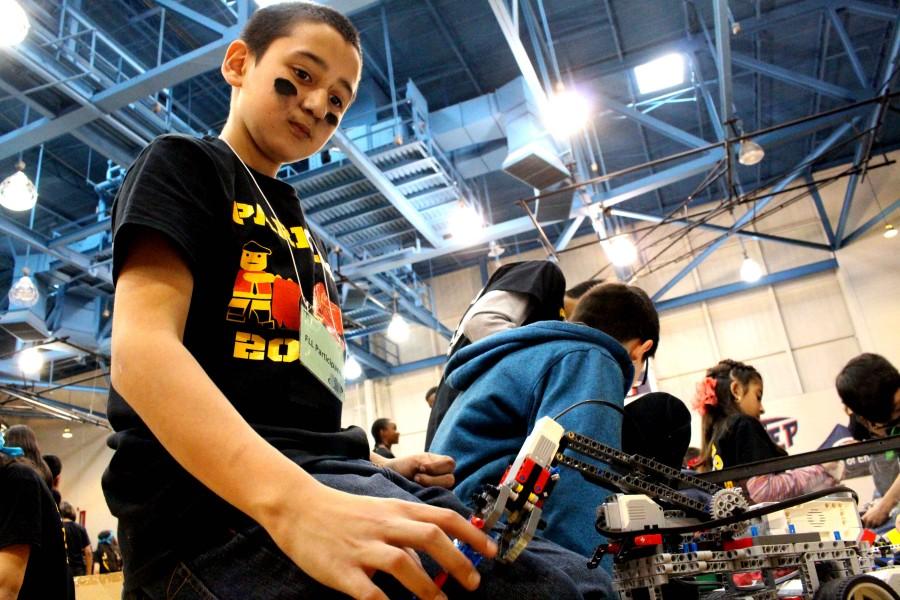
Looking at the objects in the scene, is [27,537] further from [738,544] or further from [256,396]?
[738,544]

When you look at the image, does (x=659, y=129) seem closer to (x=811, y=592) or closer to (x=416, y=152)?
(x=416, y=152)

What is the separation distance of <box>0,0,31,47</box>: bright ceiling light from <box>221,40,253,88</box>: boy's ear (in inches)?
135

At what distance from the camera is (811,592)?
3.29 ft

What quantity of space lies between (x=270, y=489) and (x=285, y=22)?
784 millimetres

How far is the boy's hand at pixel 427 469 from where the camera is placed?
105 cm

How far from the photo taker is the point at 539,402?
124 centimetres

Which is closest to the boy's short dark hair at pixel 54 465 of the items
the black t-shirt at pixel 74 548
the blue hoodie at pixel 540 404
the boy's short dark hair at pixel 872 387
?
the black t-shirt at pixel 74 548

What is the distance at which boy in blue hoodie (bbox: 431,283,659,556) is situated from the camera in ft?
3.60

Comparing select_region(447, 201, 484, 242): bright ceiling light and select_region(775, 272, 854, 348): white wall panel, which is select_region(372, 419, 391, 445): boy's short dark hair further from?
select_region(775, 272, 854, 348): white wall panel

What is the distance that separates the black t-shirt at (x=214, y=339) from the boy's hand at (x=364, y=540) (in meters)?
0.17

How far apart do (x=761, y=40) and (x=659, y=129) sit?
2.29 m

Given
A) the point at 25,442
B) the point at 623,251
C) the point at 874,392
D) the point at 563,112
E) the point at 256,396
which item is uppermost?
the point at 563,112

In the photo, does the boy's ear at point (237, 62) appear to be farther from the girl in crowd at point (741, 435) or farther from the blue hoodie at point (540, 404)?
the girl in crowd at point (741, 435)

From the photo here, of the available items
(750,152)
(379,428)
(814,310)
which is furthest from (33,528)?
(814,310)
